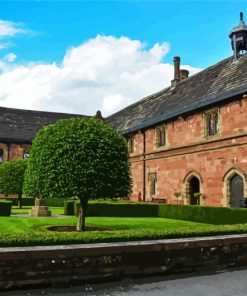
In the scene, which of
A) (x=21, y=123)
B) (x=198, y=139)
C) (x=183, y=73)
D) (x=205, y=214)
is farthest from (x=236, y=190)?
(x=21, y=123)

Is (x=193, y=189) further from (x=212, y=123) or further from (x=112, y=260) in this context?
(x=112, y=260)

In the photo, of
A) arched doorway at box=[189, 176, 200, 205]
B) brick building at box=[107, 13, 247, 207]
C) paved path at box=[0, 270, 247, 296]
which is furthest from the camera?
arched doorway at box=[189, 176, 200, 205]

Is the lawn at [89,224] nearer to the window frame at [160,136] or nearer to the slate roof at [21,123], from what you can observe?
the window frame at [160,136]

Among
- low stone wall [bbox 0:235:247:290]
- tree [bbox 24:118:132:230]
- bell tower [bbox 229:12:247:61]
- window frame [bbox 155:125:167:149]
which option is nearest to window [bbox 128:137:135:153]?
window frame [bbox 155:125:167:149]

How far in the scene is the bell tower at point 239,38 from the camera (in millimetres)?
26719

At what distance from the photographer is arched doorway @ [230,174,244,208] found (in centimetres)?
1981

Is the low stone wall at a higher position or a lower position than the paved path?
higher

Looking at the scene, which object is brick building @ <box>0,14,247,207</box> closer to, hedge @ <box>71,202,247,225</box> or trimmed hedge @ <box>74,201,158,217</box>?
hedge @ <box>71,202,247,225</box>

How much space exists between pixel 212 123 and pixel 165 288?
662 inches

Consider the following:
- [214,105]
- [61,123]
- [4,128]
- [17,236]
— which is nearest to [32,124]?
[4,128]

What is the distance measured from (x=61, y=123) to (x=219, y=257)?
8.01m

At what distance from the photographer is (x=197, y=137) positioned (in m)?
23.2

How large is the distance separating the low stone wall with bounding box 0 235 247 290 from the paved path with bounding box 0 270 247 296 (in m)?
0.20

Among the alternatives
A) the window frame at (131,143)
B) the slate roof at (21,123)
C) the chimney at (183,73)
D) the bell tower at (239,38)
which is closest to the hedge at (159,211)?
the window frame at (131,143)
